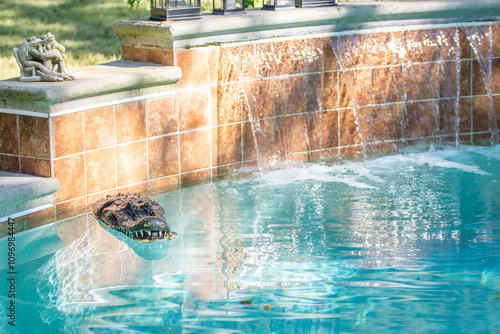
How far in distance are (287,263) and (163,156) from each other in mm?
1808

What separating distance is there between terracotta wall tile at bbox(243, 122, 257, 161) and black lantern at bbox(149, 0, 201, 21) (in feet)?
3.27

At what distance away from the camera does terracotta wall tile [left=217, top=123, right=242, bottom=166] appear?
5867mm

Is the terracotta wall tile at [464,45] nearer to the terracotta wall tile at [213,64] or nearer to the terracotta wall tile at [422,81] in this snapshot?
the terracotta wall tile at [422,81]

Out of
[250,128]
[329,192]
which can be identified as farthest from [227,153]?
[329,192]

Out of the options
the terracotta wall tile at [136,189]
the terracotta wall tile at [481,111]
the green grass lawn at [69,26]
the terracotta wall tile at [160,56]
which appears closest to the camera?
the terracotta wall tile at [136,189]

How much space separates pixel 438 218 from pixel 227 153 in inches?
74.7

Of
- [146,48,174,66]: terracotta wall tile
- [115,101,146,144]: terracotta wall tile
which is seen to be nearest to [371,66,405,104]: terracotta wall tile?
[146,48,174,66]: terracotta wall tile

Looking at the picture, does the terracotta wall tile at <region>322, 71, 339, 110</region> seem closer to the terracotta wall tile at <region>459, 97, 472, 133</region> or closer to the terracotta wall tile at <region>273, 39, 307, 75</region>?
the terracotta wall tile at <region>273, 39, 307, 75</region>

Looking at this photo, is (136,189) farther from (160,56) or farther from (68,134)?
(160,56)

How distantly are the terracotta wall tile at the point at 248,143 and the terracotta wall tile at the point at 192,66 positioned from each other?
0.53 m

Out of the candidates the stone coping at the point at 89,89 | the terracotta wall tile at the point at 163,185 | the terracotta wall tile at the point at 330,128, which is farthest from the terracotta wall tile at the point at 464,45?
the terracotta wall tile at the point at 163,185

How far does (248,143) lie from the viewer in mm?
6008

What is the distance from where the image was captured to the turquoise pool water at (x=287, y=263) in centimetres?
346

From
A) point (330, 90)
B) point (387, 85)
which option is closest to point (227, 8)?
point (330, 90)
